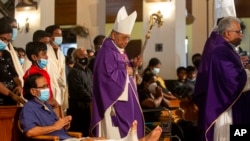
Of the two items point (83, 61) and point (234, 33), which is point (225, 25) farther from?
point (83, 61)

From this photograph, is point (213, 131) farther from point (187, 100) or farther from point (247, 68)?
point (187, 100)

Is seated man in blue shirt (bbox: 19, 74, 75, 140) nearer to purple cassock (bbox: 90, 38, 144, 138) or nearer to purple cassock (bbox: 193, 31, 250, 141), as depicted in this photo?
purple cassock (bbox: 90, 38, 144, 138)

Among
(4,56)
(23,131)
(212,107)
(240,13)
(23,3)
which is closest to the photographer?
(23,131)

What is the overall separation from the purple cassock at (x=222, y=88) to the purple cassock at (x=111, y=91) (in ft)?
2.39

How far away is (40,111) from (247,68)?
203 centimetres

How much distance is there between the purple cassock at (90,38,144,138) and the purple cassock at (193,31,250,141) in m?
0.73

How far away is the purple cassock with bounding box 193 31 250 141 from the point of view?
4.59 metres

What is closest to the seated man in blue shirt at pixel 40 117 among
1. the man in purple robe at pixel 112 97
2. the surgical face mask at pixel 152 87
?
the man in purple robe at pixel 112 97

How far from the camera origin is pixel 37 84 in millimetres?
4328

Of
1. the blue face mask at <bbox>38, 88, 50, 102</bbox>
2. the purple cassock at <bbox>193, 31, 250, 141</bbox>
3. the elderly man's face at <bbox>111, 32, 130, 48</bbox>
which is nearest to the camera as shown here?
the blue face mask at <bbox>38, 88, 50, 102</bbox>

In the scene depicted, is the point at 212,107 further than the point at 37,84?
Yes

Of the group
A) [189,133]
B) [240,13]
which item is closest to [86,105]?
[189,133]

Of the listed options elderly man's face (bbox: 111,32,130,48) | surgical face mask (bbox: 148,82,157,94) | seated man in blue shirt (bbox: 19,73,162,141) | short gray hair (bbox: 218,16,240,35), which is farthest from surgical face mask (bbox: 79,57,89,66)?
short gray hair (bbox: 218,16,240,35)

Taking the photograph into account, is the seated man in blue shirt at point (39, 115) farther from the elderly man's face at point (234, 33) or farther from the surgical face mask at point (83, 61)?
the surgical face mask at point (83, 61)
